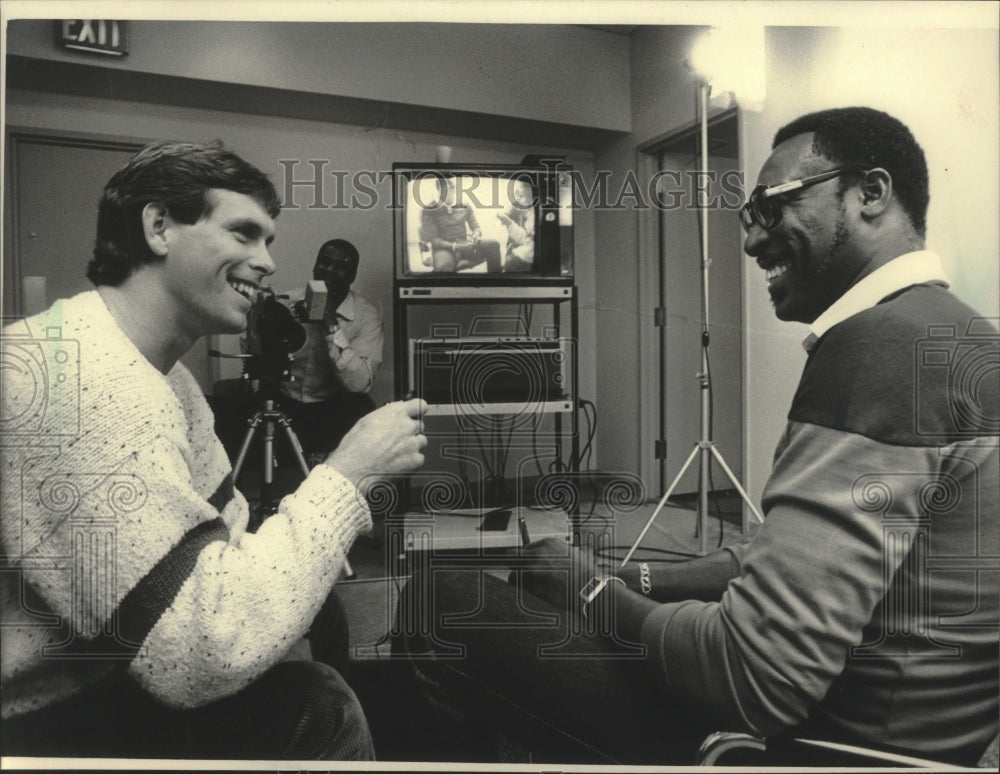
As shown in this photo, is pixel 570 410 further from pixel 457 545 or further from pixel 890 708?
pixel 890 708

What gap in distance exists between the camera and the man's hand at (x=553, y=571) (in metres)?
0.72

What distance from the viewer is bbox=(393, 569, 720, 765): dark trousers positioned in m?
0.65

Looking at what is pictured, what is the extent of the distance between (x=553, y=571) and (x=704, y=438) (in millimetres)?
227

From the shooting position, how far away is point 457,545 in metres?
0.73

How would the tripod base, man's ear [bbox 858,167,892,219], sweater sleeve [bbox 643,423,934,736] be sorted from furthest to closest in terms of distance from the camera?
the tripod base, man's ear [bbox 858,167,892,219], sweater sleeve [bbox 643,423,934,736]

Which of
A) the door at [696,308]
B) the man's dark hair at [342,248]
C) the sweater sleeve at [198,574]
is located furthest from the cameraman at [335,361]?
the door at [696,308]

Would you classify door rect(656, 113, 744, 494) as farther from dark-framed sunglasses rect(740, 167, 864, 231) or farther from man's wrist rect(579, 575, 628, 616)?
man's wrist rect(579, 575, 628, 616)

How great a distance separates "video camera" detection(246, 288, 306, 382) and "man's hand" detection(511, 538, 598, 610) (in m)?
0.32

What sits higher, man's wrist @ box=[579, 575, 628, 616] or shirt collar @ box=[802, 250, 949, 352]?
shirt collar @ box=[802, 250, 949, 352]

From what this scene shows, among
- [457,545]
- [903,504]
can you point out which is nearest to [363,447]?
[457,545]

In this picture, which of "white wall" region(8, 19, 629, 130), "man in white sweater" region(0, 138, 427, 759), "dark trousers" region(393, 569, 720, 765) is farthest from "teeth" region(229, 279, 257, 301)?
"dark trousers" region(393, 569, 720, 765)

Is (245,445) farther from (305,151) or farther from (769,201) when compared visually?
(769,201)

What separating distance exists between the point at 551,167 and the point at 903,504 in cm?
46

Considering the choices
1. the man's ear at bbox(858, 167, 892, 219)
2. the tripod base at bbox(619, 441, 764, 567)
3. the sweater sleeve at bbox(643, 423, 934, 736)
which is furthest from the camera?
the tripod base at bbox(619, 441, 764, 567)
